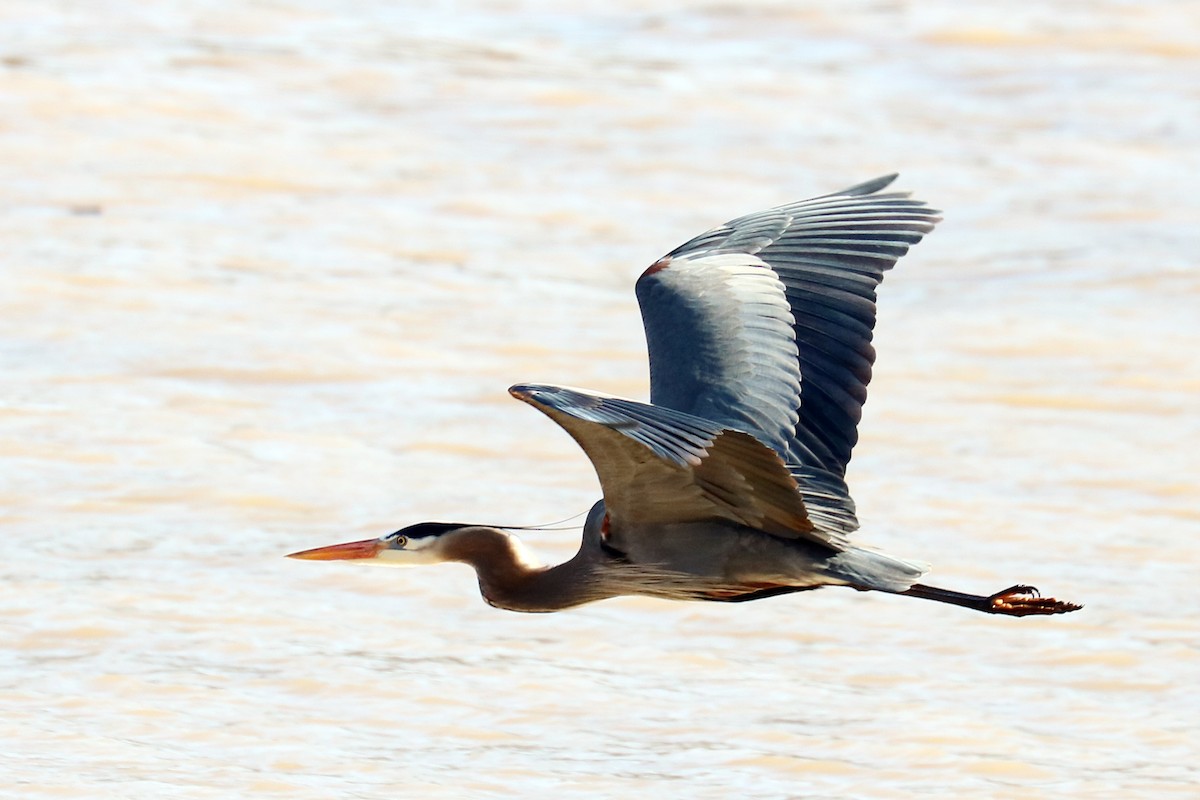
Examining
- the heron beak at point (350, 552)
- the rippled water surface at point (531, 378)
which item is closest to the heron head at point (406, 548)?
the heron beak at point (350, 552)

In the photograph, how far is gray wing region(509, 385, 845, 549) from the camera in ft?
18.9

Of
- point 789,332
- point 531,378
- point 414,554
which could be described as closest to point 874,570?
point 789,332

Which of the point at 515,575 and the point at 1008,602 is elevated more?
the point at 1008,602

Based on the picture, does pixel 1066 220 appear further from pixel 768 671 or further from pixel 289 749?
pixel 289 749

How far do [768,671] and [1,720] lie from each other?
2.86 metres

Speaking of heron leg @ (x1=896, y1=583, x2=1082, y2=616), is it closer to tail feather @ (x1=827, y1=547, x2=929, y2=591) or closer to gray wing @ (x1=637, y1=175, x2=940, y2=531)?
tail feather @ (x1=827, y1=547, x2=929, y2=591)

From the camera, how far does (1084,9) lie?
21.8 metres

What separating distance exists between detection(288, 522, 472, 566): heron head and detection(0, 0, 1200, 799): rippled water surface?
824 millimetres

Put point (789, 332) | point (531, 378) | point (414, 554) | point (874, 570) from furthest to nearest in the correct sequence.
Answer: point (531, 378), point (414, 554), point (789, 332), point (874, 570)

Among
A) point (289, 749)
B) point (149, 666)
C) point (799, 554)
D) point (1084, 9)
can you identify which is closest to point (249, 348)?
point (149, 666)

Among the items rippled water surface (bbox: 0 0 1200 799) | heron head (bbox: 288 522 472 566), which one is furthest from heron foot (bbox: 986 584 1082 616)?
heron head (bbox: 288 522 472 566)

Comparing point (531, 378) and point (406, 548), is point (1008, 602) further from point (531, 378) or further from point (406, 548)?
point (531, 378)

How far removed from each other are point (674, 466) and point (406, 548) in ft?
4.97

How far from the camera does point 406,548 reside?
7.56m
